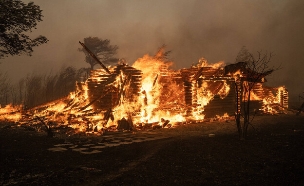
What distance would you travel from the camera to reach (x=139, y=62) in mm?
20219

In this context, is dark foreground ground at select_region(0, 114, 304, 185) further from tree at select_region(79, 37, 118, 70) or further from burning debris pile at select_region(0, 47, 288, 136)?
tree at select_region(79, 37, 118, 70)

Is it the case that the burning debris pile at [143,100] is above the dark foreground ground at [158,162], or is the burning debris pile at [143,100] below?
above

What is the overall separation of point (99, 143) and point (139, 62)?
11282 mm

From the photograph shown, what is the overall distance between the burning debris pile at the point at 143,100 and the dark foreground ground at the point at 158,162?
→ 484 cm

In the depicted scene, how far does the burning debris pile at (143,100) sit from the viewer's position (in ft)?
49.7

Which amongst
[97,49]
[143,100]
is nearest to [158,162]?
[143,100]

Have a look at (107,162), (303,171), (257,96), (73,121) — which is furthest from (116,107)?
(257,96)

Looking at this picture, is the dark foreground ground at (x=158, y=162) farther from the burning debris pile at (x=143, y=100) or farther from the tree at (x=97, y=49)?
the tree at (x=97, y=49)

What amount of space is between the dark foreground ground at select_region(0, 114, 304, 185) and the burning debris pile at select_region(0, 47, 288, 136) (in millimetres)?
4836

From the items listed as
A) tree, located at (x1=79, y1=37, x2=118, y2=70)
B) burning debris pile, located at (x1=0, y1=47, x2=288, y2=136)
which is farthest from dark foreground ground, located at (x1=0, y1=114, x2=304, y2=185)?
tree, located at (x1=79, y1=37, x2=118, y2=70)

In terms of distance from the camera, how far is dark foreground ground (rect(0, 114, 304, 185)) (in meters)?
5.61

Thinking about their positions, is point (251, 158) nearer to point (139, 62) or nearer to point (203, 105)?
point (203, 105)

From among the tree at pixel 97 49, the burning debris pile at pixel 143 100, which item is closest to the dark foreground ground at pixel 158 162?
the burning debris pile at pixel 143 100

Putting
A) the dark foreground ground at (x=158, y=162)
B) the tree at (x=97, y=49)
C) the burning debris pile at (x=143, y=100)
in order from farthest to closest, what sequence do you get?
the tree at (x=97, y=49) → the burning debris pile at (x=143, y=100) → the dark foreground ground at (x=158, y=162)
